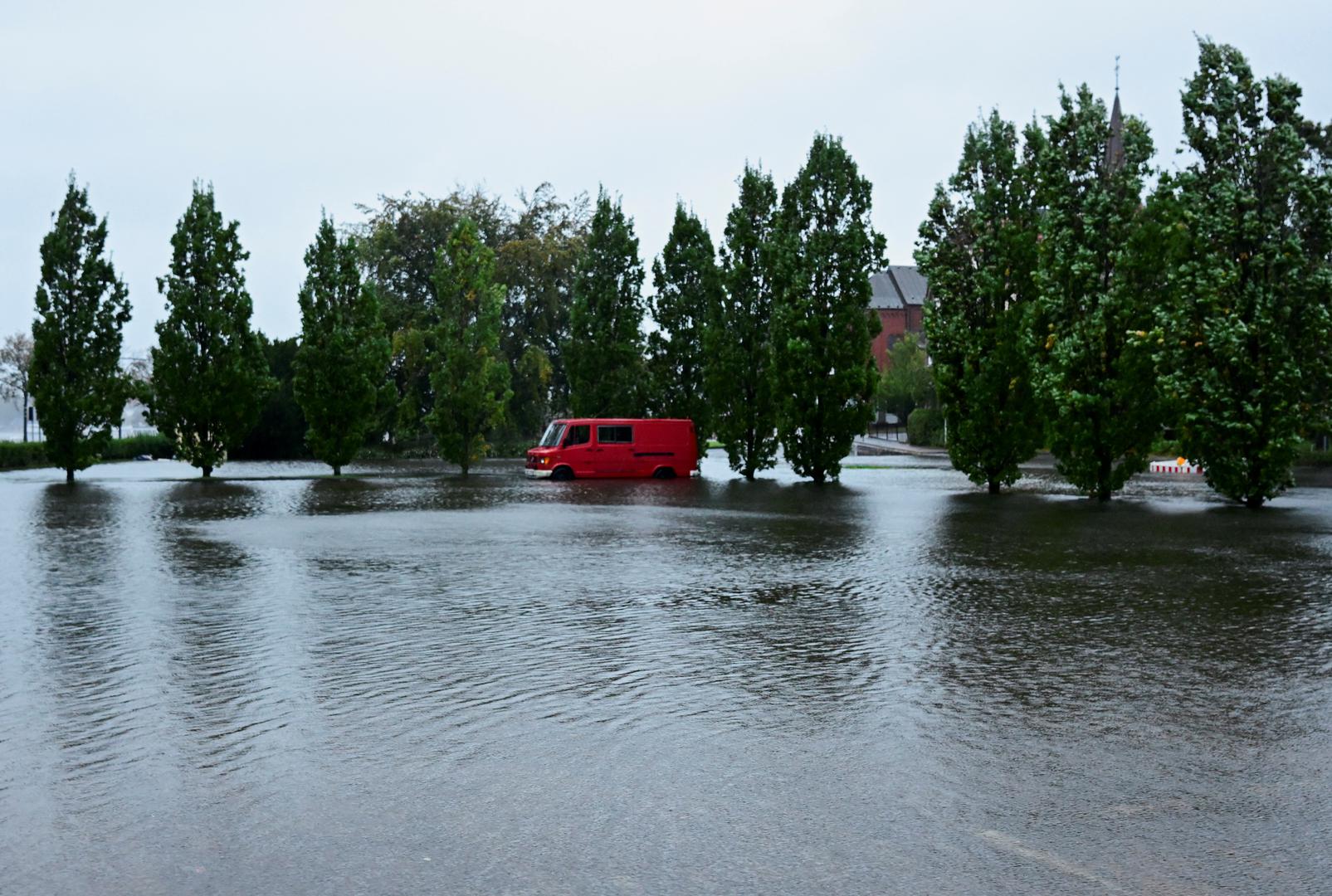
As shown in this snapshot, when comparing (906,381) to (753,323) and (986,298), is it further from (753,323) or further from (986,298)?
(986,298)

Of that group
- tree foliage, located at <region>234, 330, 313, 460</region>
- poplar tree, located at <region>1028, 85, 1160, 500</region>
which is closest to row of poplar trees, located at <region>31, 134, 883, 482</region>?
poplar tree, located at <region>1028, 85, 1160, 500</region>

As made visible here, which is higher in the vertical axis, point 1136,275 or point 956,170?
point 956,170

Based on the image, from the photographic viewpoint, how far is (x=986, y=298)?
101 feet

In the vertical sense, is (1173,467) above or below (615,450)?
below

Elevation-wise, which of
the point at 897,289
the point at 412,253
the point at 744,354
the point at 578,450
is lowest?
the point at 578,450

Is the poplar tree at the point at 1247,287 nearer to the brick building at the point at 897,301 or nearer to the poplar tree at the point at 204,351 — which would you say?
the poplar tree at the point at 204,351

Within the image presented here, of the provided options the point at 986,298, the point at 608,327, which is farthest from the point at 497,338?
the point at 986,298

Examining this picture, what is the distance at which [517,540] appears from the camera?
17859 mm

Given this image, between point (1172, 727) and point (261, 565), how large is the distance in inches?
427

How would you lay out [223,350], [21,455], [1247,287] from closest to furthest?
[1247,287] < [223,350] < [21,455]

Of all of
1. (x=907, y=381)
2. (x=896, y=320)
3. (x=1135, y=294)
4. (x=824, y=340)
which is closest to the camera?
(x=1135, y=294)

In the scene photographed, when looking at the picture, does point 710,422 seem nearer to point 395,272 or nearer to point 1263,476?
point 1263,476

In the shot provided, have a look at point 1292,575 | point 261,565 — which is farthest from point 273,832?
point 1292,575

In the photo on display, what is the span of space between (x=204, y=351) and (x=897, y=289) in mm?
97552
